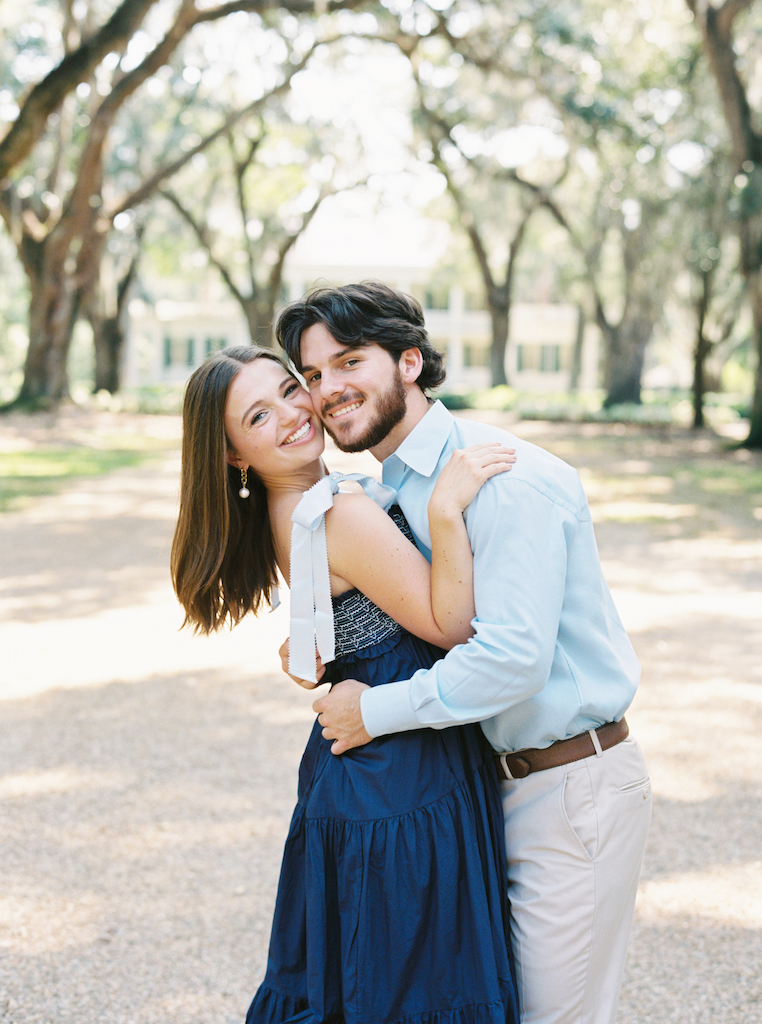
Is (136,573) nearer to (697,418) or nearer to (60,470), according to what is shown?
(60,470)

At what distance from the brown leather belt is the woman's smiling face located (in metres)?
0.78

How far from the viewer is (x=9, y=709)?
17.4 feet

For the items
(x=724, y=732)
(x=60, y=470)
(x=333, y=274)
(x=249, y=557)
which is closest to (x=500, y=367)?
(x=333, y=274)

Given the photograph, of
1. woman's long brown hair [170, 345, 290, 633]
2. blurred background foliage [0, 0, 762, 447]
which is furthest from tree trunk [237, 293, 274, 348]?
woman's long brown hair [170, 345, 290, 633]

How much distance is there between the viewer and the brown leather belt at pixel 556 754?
79.0 inches

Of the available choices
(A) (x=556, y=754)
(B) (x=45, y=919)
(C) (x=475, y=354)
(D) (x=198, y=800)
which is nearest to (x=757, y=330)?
(D) (x=198, y=800)

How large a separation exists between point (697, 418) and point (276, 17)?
13.4 meters

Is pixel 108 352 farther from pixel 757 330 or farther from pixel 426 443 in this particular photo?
pixel 426 443

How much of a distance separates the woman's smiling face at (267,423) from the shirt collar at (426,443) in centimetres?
23

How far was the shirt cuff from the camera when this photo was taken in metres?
1.86

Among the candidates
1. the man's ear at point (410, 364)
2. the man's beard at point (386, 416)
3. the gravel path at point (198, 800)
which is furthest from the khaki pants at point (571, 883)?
the gravel path at point (198, 800)

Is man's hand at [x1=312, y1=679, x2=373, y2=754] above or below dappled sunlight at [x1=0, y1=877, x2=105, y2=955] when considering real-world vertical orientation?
above

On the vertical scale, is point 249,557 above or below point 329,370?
below

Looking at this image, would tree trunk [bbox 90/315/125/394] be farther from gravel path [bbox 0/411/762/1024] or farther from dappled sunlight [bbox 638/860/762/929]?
dappled sunlight [bbox 638/860/762/929]
